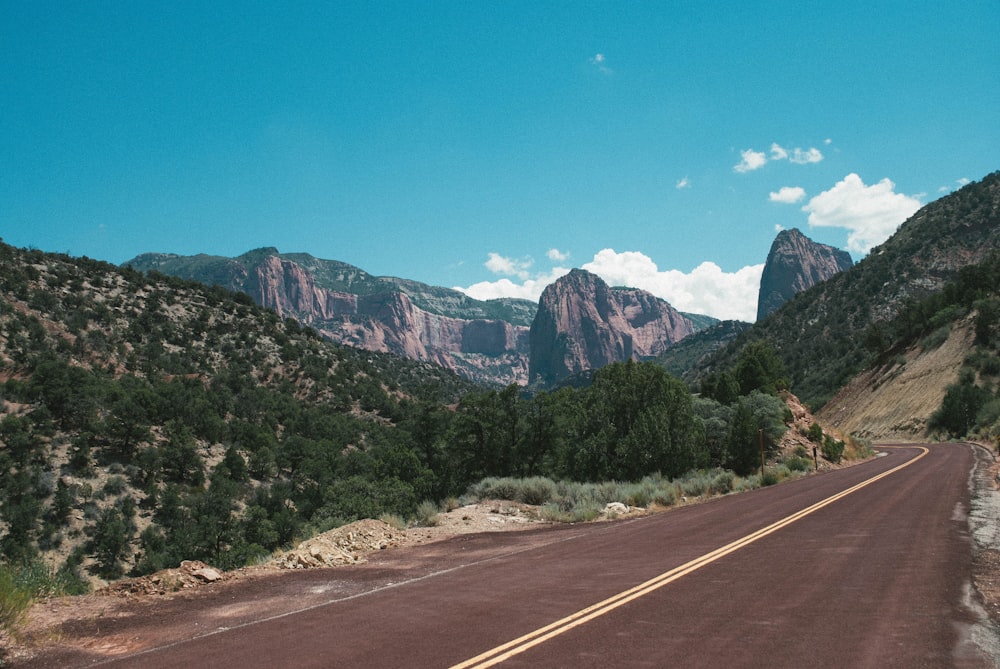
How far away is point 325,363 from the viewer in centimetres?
7825

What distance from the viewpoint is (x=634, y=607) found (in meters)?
6.68

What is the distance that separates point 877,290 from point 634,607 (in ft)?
350

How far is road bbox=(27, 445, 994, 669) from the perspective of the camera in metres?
5.20

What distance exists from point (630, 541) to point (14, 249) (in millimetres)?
80855

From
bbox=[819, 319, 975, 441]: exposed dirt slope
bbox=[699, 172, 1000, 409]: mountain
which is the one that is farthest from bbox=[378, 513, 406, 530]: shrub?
bbox=[699, 172, 1000, 409]: mountain

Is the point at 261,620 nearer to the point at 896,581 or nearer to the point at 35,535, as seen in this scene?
the point at 896,581

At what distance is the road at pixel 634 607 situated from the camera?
5.20 meters

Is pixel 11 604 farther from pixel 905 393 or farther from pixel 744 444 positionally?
pixel 905 393

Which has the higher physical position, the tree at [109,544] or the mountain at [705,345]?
the mountain at [705,345]

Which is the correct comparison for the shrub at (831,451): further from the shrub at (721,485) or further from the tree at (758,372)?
the shrub at (721,485)

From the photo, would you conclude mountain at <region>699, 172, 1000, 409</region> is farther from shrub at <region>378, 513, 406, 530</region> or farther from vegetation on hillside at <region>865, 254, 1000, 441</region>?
shrub at <region>378, 513, 406, 530</region>

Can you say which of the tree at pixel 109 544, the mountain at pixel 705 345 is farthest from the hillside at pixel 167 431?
the mountain at pixel 705 345

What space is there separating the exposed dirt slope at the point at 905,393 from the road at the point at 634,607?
53426mm

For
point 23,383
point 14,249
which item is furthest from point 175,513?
point 14,249
